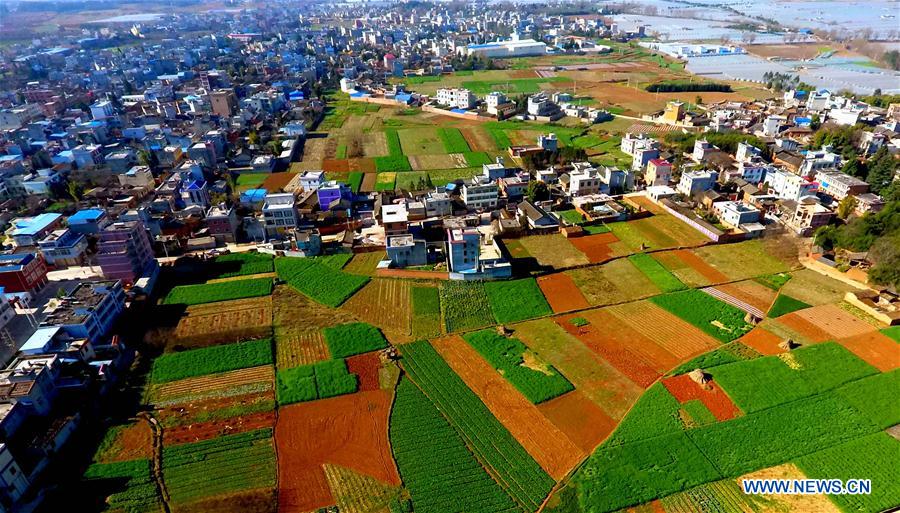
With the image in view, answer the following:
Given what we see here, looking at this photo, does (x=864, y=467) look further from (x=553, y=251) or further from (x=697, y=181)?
(x=697, y=181)

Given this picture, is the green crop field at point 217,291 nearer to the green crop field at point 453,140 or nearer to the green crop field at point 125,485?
the green crop field at point 125,485

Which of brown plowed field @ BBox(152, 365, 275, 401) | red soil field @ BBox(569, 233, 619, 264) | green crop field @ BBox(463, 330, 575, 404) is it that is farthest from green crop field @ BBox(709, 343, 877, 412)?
brown plowed field @ BBox(152, 365, 275, 401)

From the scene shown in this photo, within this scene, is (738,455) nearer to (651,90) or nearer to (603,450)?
(603,450)

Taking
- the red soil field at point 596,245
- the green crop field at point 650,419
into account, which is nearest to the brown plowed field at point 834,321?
the green crop field at point 650,419

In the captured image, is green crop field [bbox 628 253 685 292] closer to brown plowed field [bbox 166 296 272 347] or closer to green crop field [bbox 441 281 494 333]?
green crop field [bbox 441 281 494 333]

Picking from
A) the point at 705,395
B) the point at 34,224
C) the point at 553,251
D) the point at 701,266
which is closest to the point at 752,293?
the point at 701,266

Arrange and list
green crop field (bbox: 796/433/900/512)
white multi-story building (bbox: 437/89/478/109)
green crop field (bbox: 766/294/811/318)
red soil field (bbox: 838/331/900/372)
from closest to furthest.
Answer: green crop field (bbox: 796/433/900/512) < red soil field (bbox: 838/331/900/372) < green crop field (bbox: 766/294/811/318) < white multi-story building (bbox: 437/89/478/109)
